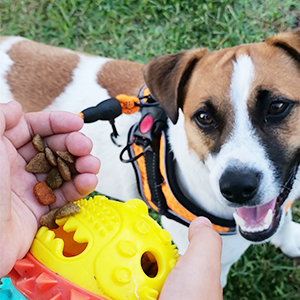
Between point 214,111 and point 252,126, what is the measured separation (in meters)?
0.23

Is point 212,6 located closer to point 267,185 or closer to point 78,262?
point 267,185

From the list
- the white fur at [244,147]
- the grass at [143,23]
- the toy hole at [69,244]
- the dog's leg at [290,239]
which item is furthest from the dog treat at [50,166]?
the grass at [143,23]

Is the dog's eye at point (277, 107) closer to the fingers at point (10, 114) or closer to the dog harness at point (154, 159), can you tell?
the dog harness at point (154, 159)

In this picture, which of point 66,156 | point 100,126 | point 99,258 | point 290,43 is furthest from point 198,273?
point 100,126

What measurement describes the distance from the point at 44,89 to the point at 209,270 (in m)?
1.99

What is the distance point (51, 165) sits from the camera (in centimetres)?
189

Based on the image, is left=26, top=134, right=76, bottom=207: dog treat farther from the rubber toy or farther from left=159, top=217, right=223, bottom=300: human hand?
left=159, top=217, right=223, bottom=300: human hand

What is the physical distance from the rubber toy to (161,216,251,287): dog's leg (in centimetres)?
98

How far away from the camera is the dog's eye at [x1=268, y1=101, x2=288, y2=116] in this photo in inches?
73.3

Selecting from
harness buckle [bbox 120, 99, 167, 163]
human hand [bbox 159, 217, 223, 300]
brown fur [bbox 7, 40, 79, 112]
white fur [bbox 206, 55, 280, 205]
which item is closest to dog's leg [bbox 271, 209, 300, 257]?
white fur [bbox 206, 55, 280, 205]

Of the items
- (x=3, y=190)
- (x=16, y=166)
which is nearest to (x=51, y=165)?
(x=16, y=166)

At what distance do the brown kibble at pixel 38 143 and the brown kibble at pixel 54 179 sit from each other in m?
0.14

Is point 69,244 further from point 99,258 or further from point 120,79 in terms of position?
point 120,79

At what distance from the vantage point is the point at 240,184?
5.98 ft
